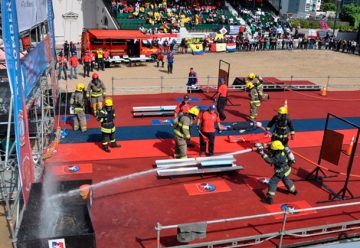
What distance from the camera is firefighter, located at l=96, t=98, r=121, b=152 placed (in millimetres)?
11781

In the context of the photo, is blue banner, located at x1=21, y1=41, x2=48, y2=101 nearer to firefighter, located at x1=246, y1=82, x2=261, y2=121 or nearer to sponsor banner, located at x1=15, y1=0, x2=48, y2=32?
sponsor banner, located at x1=15, y1=0, x2=48, y2=32

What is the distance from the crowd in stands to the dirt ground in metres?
6.82

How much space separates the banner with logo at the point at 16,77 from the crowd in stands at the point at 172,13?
31941mm

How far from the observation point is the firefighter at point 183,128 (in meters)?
10.9

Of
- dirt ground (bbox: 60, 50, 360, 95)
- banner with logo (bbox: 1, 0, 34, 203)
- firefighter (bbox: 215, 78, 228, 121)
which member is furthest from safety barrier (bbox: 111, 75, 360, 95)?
banner with logo (bbox: 1, 0, 34, 203)

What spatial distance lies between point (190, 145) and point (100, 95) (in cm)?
456

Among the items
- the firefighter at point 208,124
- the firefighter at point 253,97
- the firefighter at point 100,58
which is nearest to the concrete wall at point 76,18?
the firefighter at point 100,58

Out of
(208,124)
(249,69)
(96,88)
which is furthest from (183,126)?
(249,69)

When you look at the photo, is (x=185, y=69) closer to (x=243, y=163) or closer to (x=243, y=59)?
(x=243, y=59)

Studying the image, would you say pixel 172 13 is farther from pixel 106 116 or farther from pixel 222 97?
pixel 106 116

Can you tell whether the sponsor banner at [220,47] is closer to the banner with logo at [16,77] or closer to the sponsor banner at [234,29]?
the sponsor banner at [234,29]

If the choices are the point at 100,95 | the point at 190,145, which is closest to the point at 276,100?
the point at 190,145

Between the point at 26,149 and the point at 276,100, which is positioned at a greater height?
the point at 26,149

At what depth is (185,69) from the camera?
95.0ft
